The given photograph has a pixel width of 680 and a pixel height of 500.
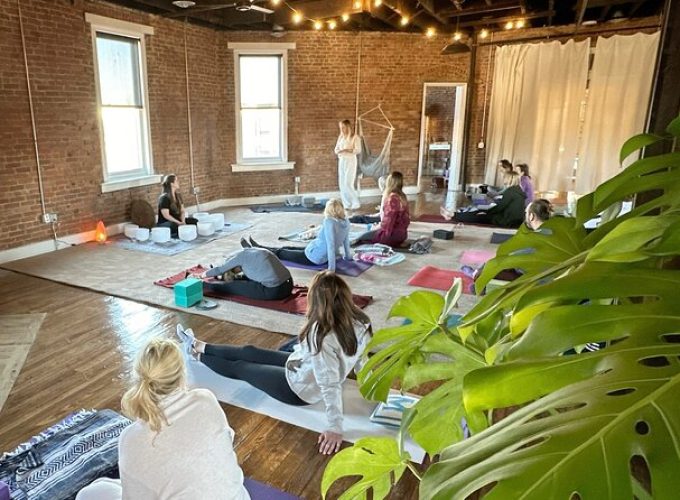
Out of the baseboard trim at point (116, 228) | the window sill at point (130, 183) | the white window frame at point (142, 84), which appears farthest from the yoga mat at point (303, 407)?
the white window frame at point (142, 84)

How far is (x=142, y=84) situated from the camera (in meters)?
7.00

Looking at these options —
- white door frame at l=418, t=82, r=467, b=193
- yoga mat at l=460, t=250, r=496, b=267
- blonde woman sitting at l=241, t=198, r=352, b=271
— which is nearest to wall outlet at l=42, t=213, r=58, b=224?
blonde woman sitting at l=241, t=198, r=352, b=271

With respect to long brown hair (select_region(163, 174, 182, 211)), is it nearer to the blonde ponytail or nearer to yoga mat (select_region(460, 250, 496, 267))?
yoga mat (select_region(460, 250, 496, 267))

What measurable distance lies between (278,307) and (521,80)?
7480 millimetres

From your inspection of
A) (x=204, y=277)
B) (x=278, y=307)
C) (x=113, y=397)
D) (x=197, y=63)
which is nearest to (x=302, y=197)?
(x=197, y=63)

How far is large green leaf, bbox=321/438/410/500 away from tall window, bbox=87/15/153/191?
668 cm

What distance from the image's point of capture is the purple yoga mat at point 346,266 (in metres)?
5.18

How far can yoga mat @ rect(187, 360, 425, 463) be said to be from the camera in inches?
103

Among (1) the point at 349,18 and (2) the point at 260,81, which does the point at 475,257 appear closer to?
(1) the point at 349,18

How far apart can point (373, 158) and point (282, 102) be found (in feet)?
6.44

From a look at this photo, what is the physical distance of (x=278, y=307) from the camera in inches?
168

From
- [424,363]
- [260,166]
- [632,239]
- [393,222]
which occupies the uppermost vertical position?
[632,239]

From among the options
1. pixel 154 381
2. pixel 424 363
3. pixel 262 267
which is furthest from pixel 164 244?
pixel 424 363

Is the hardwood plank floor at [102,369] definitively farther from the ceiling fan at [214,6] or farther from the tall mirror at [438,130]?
the tall mirror at [438,130]
